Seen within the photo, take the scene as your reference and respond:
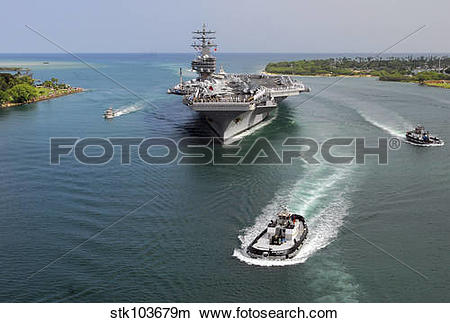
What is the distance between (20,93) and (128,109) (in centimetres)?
2712

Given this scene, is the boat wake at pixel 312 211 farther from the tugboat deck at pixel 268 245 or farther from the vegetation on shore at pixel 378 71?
the vegetation on shore at pixel 378 71

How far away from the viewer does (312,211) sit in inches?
1293

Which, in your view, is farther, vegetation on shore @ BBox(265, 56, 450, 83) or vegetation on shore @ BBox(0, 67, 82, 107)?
vegetation on shore @ BBox(265, 56, 450, 83)

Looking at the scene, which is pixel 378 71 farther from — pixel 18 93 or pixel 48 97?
pixel 18 93

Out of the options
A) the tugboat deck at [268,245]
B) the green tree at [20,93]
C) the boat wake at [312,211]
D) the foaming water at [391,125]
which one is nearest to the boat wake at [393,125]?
the foaming water at [391,125]

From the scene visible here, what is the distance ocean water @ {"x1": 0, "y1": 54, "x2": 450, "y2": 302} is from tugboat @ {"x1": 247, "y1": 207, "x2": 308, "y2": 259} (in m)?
0.67

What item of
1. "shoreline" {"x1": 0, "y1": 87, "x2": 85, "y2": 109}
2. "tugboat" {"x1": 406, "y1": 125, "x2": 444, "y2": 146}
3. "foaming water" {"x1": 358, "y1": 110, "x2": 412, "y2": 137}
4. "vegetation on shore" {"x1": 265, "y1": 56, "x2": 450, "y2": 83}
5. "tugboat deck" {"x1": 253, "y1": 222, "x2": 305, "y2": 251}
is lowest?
"tugboat deck" {"x1": 253, "y1": 222, "x2": 305, "y2": 251}

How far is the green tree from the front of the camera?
3561 inches

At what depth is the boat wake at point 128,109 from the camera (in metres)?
77.8

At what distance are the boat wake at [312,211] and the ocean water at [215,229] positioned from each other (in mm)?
110

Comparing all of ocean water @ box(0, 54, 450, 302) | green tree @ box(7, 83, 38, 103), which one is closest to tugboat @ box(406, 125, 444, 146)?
ocean water @ box(0, 54, 450, 302)

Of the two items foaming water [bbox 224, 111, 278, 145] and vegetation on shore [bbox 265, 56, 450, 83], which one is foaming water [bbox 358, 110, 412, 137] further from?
vegetation on shore [bbox 265, 56, 450, 83]

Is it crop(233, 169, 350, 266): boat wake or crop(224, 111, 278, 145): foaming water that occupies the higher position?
crop(224, 111, 278, 145): foaming water

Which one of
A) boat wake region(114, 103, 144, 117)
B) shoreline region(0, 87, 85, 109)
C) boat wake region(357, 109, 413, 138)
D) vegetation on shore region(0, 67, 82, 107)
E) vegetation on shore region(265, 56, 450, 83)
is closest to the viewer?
boat wake region(357, 109, 413, 138)
